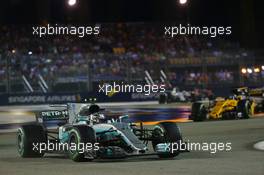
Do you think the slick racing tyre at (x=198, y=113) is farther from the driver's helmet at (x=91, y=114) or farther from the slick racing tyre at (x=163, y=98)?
the slick racing tyre at (x=163, y=98)

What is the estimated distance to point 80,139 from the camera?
1002 cm

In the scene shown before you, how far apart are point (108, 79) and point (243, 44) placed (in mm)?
12086

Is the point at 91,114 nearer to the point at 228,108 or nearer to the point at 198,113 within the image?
the point at 198,113

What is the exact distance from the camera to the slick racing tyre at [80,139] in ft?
32.8

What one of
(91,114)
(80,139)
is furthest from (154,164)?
(91,114)

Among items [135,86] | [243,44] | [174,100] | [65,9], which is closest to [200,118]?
[135,86]

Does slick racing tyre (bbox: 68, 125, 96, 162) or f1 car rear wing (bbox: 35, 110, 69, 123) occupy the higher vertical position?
f1 car rear wing (bbox: 35, 110, 69, 123)

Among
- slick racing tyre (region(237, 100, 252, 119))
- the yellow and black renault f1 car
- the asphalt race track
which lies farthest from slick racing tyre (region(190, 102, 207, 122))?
the asphalt race track

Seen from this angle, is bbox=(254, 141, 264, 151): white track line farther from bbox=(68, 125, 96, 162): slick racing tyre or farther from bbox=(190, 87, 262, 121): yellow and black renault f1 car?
bbox=(190, 87, 262, 121): yellow and black renault f1 car

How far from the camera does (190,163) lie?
9.78 meters

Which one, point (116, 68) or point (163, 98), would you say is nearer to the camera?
point (116, 68)

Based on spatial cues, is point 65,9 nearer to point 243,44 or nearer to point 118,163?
point 243,44

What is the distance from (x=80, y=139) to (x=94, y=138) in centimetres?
22

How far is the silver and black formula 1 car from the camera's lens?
33.2 ft
